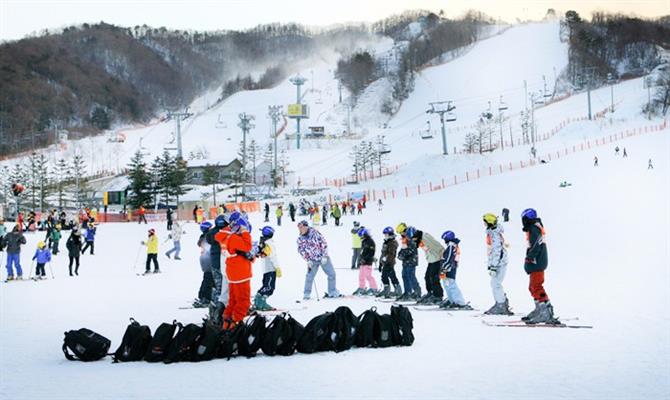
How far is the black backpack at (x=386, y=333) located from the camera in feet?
27.5

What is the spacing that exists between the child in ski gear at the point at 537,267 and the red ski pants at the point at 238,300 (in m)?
3.74

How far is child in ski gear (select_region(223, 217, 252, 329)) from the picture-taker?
29.9ft

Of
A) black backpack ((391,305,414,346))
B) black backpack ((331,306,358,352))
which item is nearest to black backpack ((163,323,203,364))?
black backpack ((331,306,358,352))

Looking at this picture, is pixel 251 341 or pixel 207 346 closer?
pixel 207 346

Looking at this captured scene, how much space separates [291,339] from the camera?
8031 millimetres

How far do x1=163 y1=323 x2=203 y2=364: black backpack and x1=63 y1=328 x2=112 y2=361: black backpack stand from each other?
2.64 ft

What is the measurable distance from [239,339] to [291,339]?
58 cm

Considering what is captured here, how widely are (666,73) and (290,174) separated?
67.2 m

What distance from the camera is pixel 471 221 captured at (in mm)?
35438

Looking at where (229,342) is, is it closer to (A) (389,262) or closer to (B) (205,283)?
(B) (205,283)

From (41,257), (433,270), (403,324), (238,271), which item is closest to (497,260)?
(433,270)

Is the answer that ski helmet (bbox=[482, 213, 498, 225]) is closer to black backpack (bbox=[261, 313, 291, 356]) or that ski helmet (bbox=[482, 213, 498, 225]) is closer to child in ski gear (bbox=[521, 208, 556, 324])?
child in ski gear (bbox=[521, 208, 556, 324])

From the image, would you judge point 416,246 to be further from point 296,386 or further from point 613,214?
point 613,214

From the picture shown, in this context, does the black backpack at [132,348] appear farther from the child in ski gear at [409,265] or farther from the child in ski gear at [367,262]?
the child in ski gear at [367,262]
